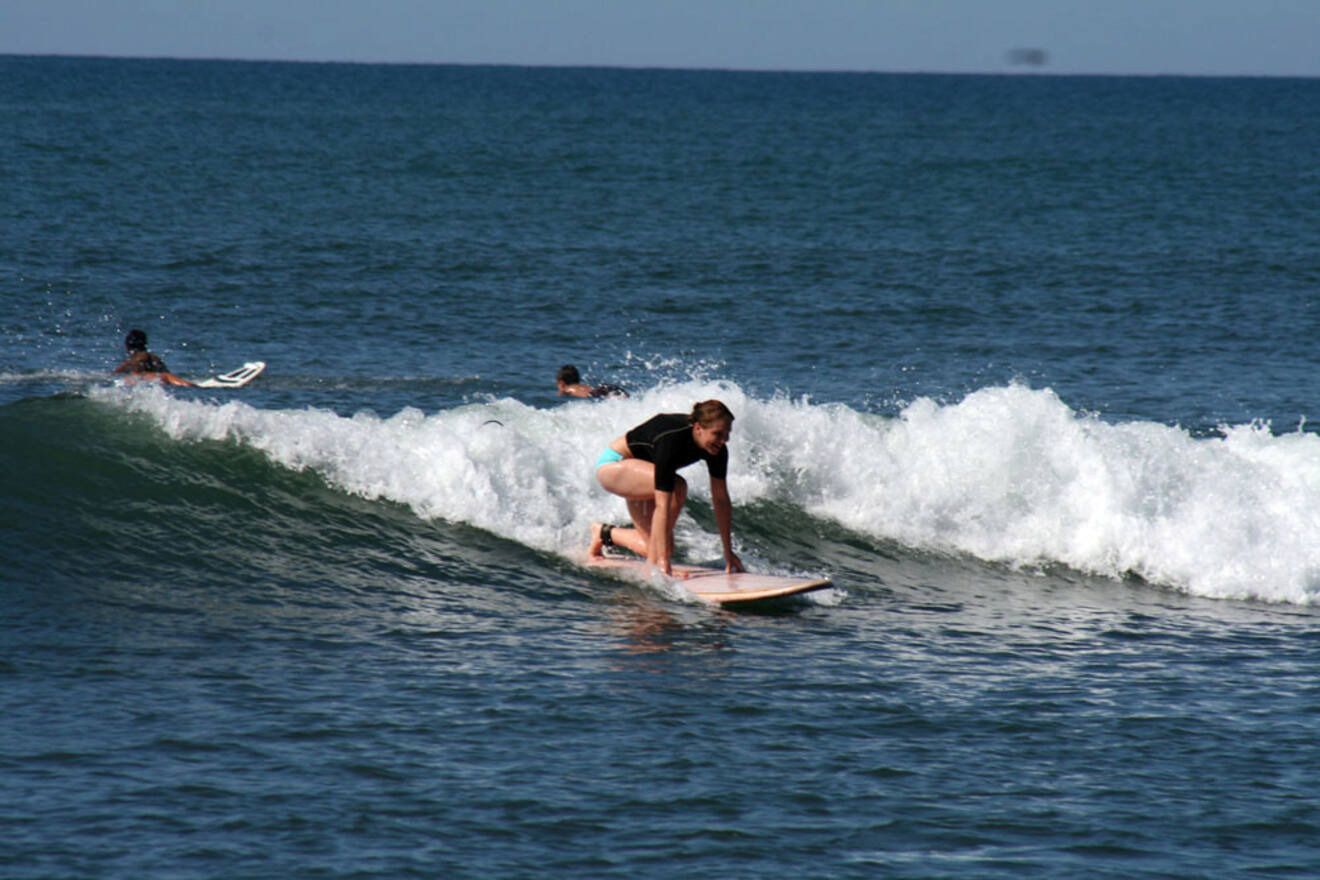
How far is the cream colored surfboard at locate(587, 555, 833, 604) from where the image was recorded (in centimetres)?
1034

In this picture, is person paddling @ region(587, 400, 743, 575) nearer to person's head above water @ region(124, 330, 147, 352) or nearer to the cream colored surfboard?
the cream colored surfboard

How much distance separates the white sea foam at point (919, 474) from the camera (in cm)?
1237

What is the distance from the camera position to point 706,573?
1082cm

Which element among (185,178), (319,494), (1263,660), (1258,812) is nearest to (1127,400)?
(1263,660)

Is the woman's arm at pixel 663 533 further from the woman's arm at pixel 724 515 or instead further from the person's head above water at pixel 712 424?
the person's head above water at pixel 712 424

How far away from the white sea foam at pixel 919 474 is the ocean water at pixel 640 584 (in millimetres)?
41

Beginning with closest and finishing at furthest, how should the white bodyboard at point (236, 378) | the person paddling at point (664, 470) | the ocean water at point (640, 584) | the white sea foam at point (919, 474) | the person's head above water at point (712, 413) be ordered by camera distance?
the ocean water at point (640, 584)
the person's head above water at point (712, 413)
the person paddling at point (664, 470)
the white sea foam at point (919, 474)
the white bodyboard at point (236, 378)

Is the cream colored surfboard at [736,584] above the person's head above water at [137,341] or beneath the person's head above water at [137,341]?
beneath

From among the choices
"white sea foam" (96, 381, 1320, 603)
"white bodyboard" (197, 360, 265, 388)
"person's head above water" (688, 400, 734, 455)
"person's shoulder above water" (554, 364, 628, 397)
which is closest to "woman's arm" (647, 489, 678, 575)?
"person's head above water" (688, 400, 734, 455)

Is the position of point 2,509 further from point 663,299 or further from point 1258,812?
point 663,299

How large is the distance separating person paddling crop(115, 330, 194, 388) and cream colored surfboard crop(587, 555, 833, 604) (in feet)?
28.9

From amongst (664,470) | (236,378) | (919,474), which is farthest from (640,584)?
(236,378)

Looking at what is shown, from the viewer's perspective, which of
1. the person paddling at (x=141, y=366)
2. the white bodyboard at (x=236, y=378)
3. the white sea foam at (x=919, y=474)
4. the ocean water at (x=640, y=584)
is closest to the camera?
the ocean water at (x=640, y=584)

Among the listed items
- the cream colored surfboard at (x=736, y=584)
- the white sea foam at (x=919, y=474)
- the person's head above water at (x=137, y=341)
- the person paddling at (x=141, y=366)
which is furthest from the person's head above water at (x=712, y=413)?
the person's head above water at (x=137, y=341)
